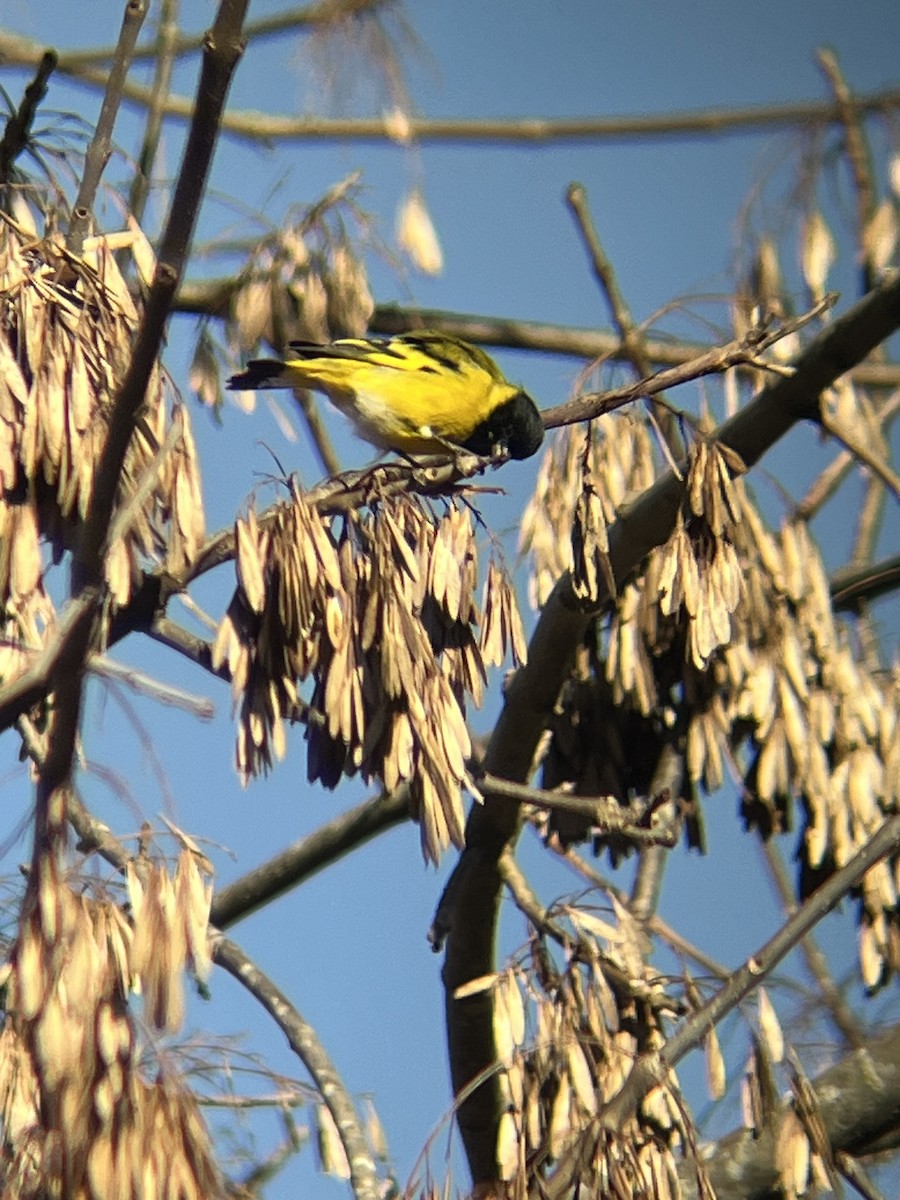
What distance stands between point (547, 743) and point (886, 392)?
9.33 ft

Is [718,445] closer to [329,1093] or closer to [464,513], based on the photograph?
[464,513]

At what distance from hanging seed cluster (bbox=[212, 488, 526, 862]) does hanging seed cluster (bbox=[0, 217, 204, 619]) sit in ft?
0.72

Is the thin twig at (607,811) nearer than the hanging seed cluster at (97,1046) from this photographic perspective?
No

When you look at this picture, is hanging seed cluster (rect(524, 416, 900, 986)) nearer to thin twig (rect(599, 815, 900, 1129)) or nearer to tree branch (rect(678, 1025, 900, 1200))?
tree branch (rect(678, 1025, 900, 1200))

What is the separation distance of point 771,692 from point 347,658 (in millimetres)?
1532

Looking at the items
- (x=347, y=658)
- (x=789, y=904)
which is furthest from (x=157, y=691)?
(x=789, y=904)

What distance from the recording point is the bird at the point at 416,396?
13.4 feet

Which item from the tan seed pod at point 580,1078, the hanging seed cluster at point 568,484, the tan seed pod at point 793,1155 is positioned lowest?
the tan seed pod at point 793,1155

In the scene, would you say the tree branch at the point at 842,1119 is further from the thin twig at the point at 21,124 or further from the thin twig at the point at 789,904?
the thin twig at the point at 21,124

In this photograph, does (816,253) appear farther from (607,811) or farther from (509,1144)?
(509,1144)

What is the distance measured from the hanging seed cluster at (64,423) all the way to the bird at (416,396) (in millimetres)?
1105

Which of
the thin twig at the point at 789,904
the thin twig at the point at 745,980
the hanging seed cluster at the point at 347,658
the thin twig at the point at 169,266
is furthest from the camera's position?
the thin twig at the point at 789,904

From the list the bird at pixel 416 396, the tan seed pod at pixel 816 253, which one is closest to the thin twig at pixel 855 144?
the tan seed pod at pixel 816 253

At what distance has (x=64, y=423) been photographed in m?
2.66
